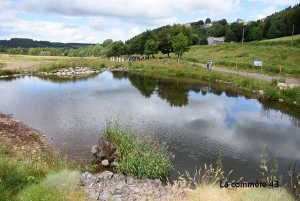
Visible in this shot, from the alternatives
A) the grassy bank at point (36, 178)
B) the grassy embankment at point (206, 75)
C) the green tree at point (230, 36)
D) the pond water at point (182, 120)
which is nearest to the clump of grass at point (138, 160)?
the pond water at point (182, 120)

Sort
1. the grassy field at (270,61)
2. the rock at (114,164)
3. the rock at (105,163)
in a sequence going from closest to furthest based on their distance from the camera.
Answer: the rock at (114,164) < the rock at (105,163) < the grassy field at (270,61)

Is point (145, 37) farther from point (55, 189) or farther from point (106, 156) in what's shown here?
point (55, 189)

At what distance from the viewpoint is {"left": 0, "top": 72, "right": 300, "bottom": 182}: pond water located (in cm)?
1120

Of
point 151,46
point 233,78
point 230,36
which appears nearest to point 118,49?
point 151,46

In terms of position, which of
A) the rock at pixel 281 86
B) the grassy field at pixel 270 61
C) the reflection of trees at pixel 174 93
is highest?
the grassy field at pixel 270 61

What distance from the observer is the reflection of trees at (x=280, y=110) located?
57.3ft

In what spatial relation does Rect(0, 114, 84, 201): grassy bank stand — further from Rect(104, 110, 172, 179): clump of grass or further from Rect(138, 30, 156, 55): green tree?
Rect(138, 30, 156, 55): green tree

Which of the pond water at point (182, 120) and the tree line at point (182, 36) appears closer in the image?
the pond water at point (182, 120)

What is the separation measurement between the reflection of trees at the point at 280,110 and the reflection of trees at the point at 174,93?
235 inches

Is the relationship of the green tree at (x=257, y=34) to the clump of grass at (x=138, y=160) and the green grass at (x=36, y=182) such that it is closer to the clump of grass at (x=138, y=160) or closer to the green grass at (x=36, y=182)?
the clump of grass at (x=138, y=160)

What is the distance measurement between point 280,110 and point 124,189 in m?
15.7

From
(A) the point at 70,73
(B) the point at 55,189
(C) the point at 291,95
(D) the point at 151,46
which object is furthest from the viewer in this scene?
(D) the point at 151,46

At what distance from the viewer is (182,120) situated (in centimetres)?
1622

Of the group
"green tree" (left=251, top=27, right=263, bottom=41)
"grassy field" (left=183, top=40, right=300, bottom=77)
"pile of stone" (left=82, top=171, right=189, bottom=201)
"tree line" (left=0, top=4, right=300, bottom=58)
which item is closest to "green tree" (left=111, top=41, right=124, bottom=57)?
"tree line" (left=0, top=4, right=300, bottom=58)
